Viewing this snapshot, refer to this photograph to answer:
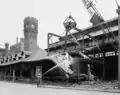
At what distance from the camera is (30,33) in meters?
61.1

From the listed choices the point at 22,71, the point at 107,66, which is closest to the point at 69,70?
the point at 107,66

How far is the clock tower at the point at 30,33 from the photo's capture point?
59.1 metres

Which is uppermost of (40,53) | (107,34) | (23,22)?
(23,22)

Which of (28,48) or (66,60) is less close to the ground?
(28,48)

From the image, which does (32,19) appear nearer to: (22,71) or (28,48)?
(28,48)

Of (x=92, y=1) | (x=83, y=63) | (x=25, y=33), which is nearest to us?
(x=83, y=63)

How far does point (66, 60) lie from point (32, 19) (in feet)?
136

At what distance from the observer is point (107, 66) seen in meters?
28.8

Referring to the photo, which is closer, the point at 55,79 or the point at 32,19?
the point at 55,79

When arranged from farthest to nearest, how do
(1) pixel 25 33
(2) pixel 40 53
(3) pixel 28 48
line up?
1. (1) pixel 25 33
2. (3) pixel 28 48
3. (2) pixel 40 53

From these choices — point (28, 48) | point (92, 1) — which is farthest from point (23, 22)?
point (92, 1)

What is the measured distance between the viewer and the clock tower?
194ft

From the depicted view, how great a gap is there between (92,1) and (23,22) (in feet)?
133

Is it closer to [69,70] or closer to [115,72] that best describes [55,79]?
[69,70]
